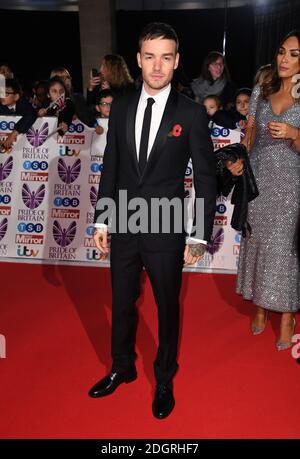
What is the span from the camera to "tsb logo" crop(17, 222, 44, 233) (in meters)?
4.53

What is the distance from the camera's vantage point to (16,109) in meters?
4.61

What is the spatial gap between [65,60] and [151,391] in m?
10.6

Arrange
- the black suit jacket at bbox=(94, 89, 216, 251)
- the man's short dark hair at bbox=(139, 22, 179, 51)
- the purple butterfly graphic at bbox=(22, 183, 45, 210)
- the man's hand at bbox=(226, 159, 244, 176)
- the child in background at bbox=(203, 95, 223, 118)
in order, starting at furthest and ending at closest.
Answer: the child in background at bbox=(203, 95, 223, 118) < the purple butterfly graphic at bbox=(22, 183, 45, 210) < the man's hand at bbox=(226, 159, 244, 176) < the black suit jacket at bbox=(94, 89, 216, 251) < the man's short dark hair at bbox=(139, 22, 179, 51)

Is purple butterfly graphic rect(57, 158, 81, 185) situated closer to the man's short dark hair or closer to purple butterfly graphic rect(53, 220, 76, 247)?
purple butterfly graphic rect(53, 220, 76, 247)

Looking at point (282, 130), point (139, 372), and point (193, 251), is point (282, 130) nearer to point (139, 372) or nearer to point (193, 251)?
point (193, 251)

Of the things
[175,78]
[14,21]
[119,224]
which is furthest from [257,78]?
[14,21]

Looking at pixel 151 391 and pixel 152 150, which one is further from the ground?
pixel 152 150

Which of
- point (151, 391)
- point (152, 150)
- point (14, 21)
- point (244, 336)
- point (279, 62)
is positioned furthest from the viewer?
point (14, 21)

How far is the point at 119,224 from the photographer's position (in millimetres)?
2268

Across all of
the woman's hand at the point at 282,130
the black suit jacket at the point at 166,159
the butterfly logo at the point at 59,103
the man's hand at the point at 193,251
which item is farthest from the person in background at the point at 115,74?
the man's hand at the point at 193,251

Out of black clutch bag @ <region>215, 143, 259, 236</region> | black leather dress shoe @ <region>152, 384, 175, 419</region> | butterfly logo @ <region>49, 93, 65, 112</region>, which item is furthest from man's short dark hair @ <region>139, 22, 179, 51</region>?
butterfly logo @ <region>49, 93, 65, 112</region>

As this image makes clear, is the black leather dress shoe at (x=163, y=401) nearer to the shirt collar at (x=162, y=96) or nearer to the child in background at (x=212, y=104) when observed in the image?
the shirt collar at (x=162, y=96)

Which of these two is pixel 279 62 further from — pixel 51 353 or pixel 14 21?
pixel 14 21

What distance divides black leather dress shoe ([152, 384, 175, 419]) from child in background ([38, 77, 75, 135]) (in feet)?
8.69
